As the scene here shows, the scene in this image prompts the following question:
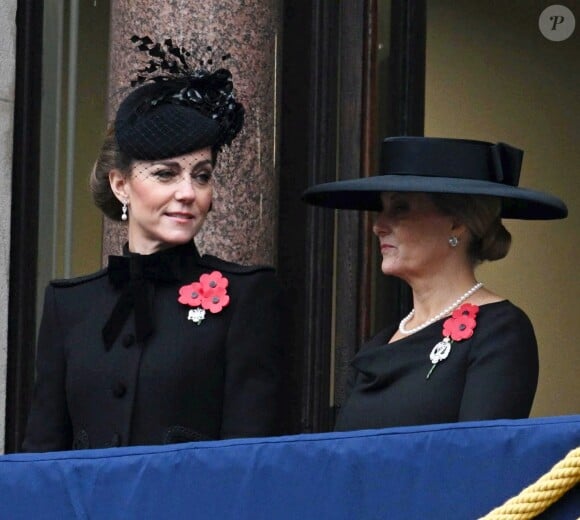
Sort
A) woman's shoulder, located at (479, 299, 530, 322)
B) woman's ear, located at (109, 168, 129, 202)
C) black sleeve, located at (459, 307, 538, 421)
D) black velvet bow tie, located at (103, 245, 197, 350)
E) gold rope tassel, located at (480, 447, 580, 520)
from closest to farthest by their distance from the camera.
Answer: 1. gold rope tassel, located at (480, 447, 580, 520)
2. black sleeve, located at (459, 307, 538, 421)
3. woman's shoulder, located at (479, 299, 530, 322)
4. black velvet bow tie, located at (103, 245, 197, 350)
5. woman's ear, located at (109, 168, 129, 202)

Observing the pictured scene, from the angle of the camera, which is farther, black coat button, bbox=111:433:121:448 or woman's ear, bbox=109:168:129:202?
woman's ear, bbox=109:168:129:202

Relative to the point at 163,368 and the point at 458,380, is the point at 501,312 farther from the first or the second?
the point at 163,368

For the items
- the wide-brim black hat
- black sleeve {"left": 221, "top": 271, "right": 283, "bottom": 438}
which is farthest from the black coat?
the wide-brim black hat

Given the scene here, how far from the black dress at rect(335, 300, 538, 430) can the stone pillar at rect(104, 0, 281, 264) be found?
139cm

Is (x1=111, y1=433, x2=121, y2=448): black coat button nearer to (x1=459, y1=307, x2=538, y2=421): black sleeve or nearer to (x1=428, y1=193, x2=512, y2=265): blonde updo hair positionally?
(x1=459, y1=307, x2=538, y2=421): black sleeve

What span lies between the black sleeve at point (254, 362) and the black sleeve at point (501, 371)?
1.61ft

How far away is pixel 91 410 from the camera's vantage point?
4.34 m

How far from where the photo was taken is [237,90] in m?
5.90

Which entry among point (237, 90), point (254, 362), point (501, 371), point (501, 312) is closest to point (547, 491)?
point (501, 371)

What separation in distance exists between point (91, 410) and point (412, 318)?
885 mm

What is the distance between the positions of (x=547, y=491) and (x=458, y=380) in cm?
126

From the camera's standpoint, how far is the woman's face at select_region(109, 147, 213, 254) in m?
4.39

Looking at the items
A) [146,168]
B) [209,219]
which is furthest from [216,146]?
Answer: [209,219]

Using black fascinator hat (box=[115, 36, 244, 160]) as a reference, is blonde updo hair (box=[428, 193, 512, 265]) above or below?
below
